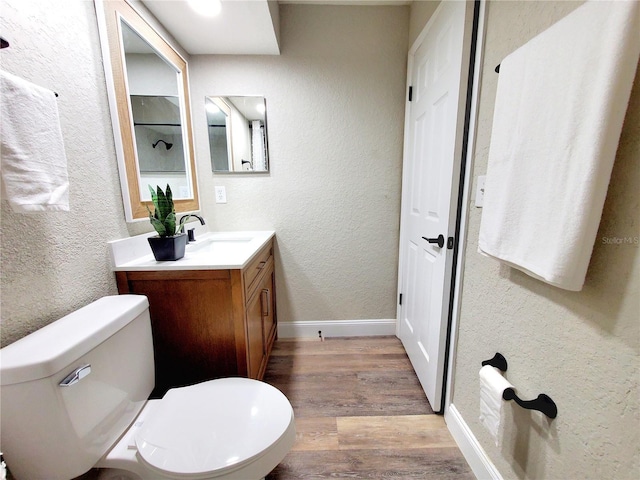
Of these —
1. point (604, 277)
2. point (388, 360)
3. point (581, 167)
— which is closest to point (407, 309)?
point (388, 360)

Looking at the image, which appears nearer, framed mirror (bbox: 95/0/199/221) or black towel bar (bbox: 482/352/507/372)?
black towel bar (bbox: 482/352/507/372)

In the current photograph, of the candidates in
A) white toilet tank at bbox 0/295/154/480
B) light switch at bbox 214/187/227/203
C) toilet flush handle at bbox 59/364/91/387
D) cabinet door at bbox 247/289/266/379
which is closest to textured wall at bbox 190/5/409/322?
light switch at bbox 214/187/227/203

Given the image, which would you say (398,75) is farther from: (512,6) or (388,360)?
(388,360)

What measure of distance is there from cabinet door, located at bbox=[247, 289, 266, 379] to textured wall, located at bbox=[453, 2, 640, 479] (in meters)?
1.01

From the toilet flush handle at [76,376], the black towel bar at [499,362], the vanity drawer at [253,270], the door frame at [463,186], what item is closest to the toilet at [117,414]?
the toilet flush handle at [76,376]

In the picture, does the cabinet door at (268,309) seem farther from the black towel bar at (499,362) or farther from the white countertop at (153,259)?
the black towel bar at (499,362)

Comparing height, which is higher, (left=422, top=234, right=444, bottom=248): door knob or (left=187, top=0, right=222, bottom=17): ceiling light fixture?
(left=187, top=0, right=222, bottom=17): ceiling light fixture

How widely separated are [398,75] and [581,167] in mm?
1516

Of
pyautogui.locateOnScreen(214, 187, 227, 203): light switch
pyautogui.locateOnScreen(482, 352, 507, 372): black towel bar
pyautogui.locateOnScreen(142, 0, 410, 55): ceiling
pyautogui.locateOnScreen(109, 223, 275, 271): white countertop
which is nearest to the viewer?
pyautogui.locateOnScreen(482, 352, 507, 372): black towel bar

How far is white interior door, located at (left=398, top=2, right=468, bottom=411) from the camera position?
42.0 inches

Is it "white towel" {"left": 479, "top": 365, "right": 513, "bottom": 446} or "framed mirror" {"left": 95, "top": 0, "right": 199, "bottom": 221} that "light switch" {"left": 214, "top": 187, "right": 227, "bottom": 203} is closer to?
"framed mirror" {"left": 95, "top": 0, "right": 199, "bottom": 221}

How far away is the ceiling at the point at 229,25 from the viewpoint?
49.6 inches

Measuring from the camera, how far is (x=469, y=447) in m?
1.06

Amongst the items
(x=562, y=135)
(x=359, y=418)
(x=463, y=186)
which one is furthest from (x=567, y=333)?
(x=359, y=418)
